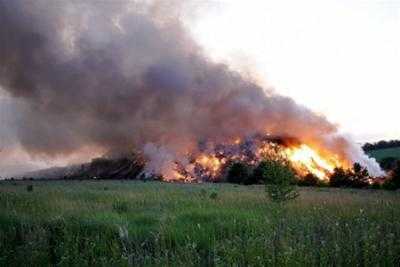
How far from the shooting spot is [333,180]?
6250 cm

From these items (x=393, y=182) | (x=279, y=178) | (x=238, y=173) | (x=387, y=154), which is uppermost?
(x=387, y=154)

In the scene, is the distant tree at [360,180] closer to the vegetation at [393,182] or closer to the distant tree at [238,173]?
the vegetation at [393,182]

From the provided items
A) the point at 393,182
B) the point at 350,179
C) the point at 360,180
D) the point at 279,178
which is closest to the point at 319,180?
the point at 350,179

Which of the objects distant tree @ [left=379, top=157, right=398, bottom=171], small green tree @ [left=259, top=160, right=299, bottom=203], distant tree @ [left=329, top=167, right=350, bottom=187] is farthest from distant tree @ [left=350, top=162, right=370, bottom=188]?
distant tree @ [left=379, top=157, right=398, bottom=171]

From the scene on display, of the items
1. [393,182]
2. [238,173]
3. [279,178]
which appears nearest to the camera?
[279,178]

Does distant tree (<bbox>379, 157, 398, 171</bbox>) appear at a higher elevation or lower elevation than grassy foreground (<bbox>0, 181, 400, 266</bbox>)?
higher

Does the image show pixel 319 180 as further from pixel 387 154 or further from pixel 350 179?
pixel 387 154

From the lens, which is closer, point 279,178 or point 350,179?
point 279,178

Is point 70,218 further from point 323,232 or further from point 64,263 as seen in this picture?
point 323,232

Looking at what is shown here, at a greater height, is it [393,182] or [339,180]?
[339,180]

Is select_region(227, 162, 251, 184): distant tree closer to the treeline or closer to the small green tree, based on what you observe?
the treeline

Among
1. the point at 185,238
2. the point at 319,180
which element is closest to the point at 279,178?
the point at 185,238

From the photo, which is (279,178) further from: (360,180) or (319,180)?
(319,180)

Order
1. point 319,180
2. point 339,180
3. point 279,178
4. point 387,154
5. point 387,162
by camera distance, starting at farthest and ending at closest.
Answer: point 387,154 → point 387,162 → point 319,180 → point 339,180 → point 279,178
